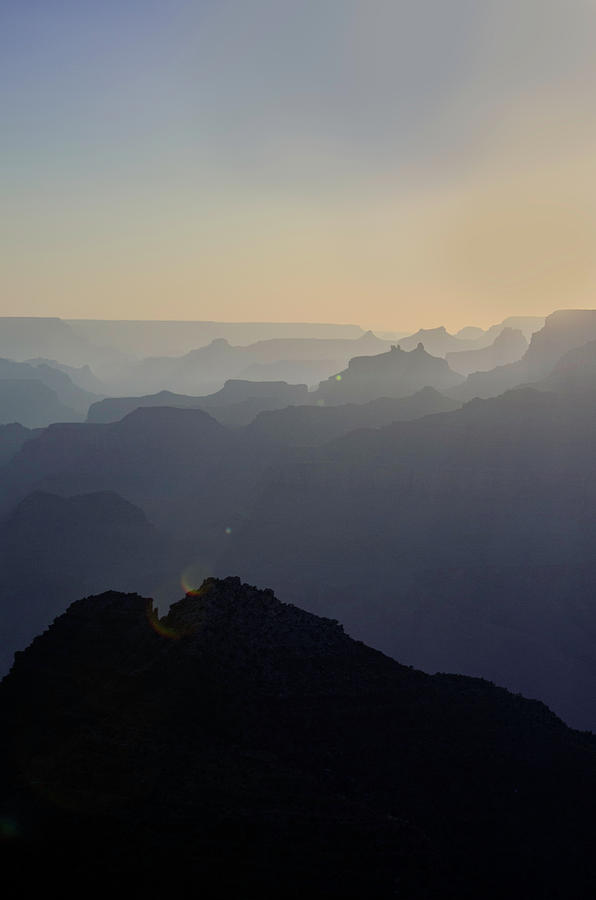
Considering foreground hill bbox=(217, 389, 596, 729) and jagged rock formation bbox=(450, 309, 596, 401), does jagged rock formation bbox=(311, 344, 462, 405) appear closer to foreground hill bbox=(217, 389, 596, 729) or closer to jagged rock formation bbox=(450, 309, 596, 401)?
jagged rock formation bbox=(450, 309, 596, 401)

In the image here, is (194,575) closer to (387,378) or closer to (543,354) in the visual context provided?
(387,378)

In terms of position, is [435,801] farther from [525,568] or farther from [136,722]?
[525,568]

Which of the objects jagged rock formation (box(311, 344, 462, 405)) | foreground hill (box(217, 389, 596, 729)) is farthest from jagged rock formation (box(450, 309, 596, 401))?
foreground hill (box(217, 389, 596, 729))

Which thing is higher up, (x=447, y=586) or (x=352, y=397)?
(x=352, y=397)

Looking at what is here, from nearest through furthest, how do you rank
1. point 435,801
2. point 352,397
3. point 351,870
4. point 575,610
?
point 351,870, point 435,801, point 575,610, point 352,397

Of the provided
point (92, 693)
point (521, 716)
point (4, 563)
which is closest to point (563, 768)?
point (521, 716)

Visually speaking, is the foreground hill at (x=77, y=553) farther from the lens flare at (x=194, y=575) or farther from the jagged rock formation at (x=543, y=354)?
the jagged rock formation at (x=543, y=354)

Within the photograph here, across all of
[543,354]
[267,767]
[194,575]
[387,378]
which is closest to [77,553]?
[194,575]
